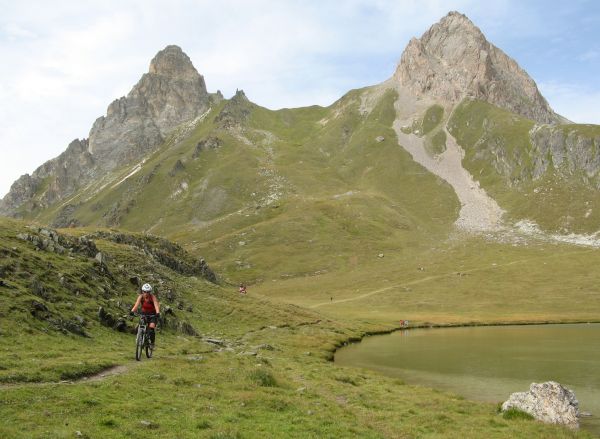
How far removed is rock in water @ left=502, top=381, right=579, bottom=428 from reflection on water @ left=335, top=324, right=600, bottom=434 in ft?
7.28

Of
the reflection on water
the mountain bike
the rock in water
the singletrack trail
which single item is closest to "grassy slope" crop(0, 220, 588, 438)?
the mountain bike

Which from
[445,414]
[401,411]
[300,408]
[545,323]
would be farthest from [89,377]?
[545,323]

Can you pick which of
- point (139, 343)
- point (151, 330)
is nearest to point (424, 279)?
point (151, 330)

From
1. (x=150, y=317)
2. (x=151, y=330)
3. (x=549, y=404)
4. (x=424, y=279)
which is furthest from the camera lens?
(x=424, y=279)

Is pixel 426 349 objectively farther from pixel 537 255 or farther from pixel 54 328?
pixel 537 255

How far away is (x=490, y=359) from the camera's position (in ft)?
179

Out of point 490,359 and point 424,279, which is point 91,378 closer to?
point 490,359

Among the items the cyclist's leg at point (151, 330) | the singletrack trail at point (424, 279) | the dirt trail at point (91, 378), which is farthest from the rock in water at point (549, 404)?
the singletrack trail at point (424, 279)

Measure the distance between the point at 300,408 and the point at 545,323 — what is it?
91018 millimetres

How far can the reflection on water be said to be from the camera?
39719 millimetres

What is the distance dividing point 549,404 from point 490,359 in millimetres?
28840

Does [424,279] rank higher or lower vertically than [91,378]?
higher

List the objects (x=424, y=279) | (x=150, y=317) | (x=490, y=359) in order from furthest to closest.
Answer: (x=424, y=279) → (x=490, y=359) → (x=150, y=317)

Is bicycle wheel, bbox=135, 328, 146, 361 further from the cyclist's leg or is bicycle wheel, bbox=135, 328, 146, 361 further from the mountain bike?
the cyclist's leg
